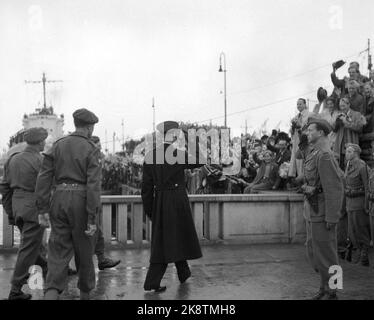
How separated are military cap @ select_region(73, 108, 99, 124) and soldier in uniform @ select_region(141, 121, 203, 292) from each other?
3.13 ft

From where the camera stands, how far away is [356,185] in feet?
27.6

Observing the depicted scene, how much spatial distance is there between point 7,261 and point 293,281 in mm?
4371

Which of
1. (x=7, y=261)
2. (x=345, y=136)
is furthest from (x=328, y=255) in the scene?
(x=7, y=261)

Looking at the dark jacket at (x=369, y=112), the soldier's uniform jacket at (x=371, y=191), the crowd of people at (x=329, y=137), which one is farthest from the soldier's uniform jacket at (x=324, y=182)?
the dark jacket at (x=369, y=112)

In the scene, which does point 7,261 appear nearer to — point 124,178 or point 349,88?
point 349,88

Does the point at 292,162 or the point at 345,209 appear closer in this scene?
the point at 345,209

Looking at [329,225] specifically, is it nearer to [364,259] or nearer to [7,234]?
[364,259]

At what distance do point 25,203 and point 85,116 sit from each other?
4.46 feet

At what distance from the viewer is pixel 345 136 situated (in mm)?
9805

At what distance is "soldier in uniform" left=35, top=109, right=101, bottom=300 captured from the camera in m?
5.71

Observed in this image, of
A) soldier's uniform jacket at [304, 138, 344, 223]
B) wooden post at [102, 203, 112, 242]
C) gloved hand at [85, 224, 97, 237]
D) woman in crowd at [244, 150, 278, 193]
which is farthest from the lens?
woman in crowd at [244, 150, 278, 193]

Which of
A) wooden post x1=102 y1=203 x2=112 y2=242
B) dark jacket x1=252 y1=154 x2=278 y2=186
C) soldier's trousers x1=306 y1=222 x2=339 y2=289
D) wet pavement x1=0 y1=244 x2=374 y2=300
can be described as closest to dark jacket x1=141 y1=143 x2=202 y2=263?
wet pavement x1=0 y1=244 x2=374 y2=300

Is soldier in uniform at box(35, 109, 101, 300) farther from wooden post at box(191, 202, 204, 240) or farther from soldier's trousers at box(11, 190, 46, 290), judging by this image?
wooden post at box(191, 202, 204, 240)
